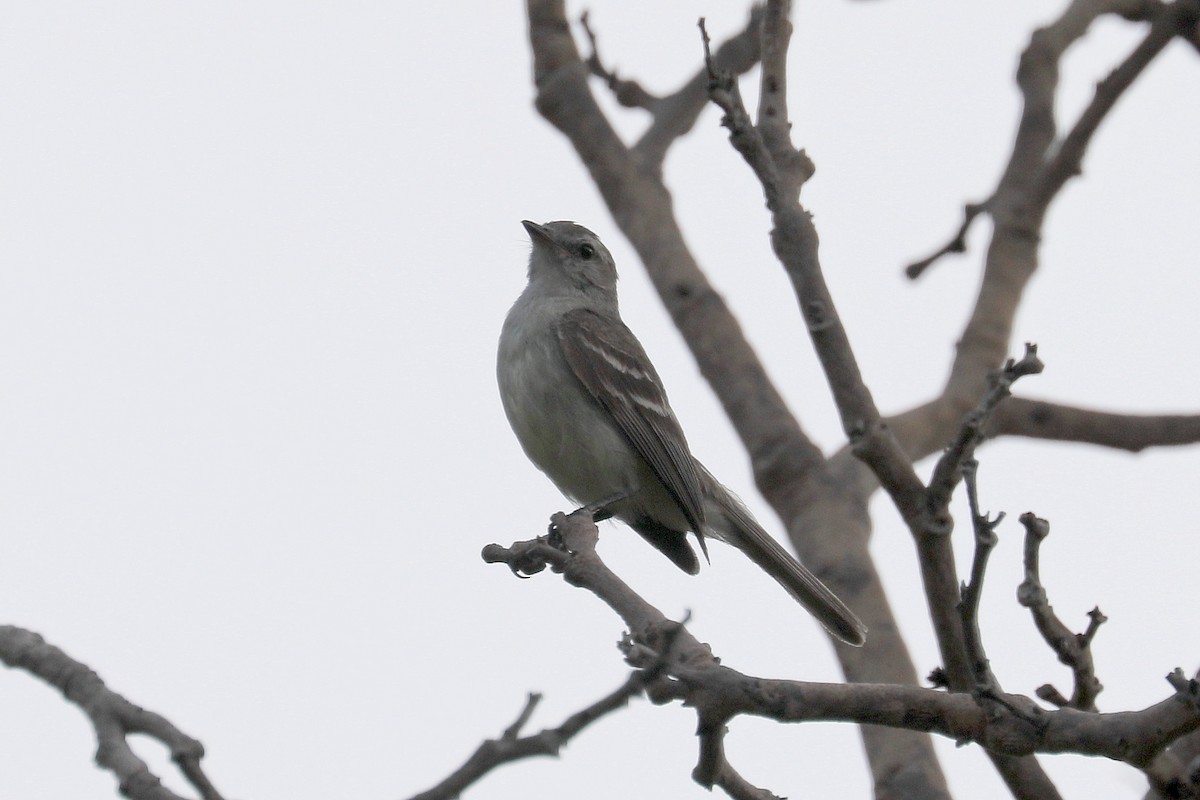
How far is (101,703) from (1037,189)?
23.3ft

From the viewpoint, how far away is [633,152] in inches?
388

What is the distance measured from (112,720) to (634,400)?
191 inches

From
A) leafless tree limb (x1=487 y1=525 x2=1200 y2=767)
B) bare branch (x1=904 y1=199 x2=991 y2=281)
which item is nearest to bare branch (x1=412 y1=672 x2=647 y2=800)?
leafless tree limb (x1=487 y1=525 x2=1200 y2=767)

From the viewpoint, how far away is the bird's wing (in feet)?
26.0

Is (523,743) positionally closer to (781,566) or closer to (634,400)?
(781,566)

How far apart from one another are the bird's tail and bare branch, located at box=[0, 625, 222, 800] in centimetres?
429

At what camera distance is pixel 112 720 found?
3.76 m

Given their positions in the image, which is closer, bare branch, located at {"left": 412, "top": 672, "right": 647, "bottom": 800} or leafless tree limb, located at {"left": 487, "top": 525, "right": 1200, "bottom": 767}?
bare branch, located at {"left": 412, "top": 672, "right": 647, "bottom": 800}

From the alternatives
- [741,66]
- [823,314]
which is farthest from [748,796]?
[741,66]

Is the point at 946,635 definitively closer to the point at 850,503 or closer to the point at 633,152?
the point at 850,503

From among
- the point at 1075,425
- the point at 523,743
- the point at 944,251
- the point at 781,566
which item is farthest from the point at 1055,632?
the point at 944,251

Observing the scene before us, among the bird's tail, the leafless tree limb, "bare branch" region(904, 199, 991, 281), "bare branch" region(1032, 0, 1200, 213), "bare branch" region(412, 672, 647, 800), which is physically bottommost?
"bare branch" region(412, 672, 647, 800)

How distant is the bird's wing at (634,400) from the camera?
7914 mm

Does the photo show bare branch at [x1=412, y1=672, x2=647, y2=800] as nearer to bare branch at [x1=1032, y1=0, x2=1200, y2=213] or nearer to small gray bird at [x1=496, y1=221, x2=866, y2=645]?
small gray bird at [x1=496, y1=221, x2=866, y2=645]
